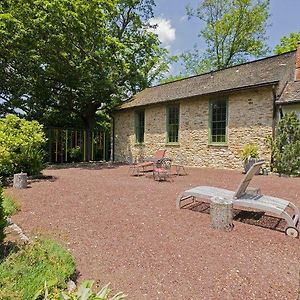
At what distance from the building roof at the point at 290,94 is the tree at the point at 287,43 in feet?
64.8

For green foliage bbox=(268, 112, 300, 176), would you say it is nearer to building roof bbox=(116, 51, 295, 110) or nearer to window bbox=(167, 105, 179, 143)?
building roof bbox=(116, 51, 295, 110)

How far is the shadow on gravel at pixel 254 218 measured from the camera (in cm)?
474

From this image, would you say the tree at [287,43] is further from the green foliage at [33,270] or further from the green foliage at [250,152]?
the green foliage at [33,270]

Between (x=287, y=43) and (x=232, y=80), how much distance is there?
71.3ft

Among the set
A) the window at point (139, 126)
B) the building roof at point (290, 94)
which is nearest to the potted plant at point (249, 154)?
the building roof at point (290, 94)

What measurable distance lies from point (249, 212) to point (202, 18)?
29.6 metres

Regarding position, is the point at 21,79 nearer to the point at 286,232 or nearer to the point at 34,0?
the point at 34,0

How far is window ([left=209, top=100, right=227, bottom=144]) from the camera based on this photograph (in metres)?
13.4

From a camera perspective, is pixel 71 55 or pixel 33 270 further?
pixel 71 55

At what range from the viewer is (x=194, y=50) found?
33188 mm

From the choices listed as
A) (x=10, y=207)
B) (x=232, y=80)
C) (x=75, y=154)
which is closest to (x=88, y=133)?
(x=75, y=154)

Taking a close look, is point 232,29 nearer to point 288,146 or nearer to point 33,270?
point 288,146

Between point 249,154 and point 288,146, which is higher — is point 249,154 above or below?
below

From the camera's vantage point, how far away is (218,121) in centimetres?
1368
